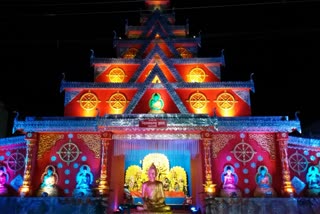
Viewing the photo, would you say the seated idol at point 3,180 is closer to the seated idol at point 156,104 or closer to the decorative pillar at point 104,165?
the decorative pillar at point 104,165

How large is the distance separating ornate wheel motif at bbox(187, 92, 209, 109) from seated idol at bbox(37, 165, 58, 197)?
291 inches

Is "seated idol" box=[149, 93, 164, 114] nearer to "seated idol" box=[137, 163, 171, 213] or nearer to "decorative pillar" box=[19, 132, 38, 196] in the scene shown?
"seated idol" box=[137, 163, 171, 213]

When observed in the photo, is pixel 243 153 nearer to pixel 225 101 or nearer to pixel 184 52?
pixel 225 101

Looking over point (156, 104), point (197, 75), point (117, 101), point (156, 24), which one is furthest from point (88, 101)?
point (156, 24)

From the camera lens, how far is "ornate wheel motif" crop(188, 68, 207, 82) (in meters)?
17.5

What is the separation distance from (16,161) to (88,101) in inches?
174

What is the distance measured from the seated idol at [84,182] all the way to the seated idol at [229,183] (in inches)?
230

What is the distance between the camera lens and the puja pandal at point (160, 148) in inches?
533

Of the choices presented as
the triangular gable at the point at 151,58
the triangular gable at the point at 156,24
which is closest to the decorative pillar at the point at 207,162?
the triangular gable at the point at 151,58

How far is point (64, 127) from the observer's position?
14.8 m

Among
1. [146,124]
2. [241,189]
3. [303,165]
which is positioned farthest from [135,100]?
[303,165]

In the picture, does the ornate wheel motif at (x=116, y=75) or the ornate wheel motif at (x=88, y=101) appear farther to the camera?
the ornate wheel motif at (x=116, y=75)

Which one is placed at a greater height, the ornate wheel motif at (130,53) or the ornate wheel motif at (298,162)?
the ornate wheel motif at (130,53)

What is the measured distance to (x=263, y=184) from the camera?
46.4 ft
